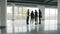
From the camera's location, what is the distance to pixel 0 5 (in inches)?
433

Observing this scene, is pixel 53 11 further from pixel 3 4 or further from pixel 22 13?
pixel 3 4

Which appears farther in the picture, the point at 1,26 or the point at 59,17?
the point at 59,17

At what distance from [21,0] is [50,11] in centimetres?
1749

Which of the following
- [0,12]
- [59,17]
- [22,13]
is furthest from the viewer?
[22,13]

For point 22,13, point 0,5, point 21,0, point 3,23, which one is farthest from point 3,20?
point 22,13

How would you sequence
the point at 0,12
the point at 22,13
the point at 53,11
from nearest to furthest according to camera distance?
the point at 0,12 → the point at 22,13 → the point at 53,11

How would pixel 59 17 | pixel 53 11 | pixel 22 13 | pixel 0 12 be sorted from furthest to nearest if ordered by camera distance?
pixel 53 11, pixel 22 13, pixel 59 17, pixel 0 12

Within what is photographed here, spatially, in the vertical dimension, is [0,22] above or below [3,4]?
below

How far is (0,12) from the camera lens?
36.1 feet

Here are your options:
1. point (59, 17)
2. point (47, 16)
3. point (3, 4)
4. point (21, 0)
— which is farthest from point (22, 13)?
point (3, 4)

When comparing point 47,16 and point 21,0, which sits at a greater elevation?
point 21,0

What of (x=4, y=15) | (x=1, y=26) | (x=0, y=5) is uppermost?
(x=0, y=5)

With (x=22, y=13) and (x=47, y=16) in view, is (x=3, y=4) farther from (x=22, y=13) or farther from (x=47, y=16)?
(x=47, y=16)

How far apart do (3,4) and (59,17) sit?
26.6 ft
